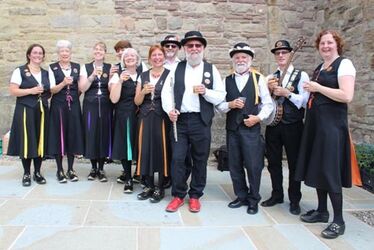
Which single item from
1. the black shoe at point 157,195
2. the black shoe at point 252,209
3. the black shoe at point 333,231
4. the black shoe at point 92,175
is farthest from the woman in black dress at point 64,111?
the black shoe at point 333,231

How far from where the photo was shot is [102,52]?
4.47 m

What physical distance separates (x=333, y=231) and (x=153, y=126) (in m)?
1.99

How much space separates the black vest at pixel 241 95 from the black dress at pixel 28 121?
216 cm

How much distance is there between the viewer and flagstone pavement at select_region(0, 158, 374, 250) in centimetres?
300

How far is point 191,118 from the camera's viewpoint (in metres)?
3.75

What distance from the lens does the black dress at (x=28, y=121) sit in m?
4.35

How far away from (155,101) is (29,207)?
1.65m

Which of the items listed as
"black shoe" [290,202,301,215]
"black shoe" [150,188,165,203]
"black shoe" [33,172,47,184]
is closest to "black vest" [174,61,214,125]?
"black shoe" [150,188,165,203]

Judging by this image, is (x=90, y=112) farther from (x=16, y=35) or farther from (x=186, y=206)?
(x=16, y=35)

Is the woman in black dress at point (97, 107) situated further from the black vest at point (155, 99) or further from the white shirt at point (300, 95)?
the white shirt at point (300, 95)

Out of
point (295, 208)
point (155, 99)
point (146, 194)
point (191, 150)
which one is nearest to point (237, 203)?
point (295, 208)

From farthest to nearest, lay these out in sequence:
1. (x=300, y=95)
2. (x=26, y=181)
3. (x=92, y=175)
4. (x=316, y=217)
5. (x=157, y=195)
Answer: (x=92, y=175) < (x=26, y=181) < (x=157, y=195) < (x=300, y=95) < (x=316, y=217)

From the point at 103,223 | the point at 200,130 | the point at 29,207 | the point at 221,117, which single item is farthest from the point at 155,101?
the point at 221,117

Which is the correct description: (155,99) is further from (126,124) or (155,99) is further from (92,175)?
(92,175)
